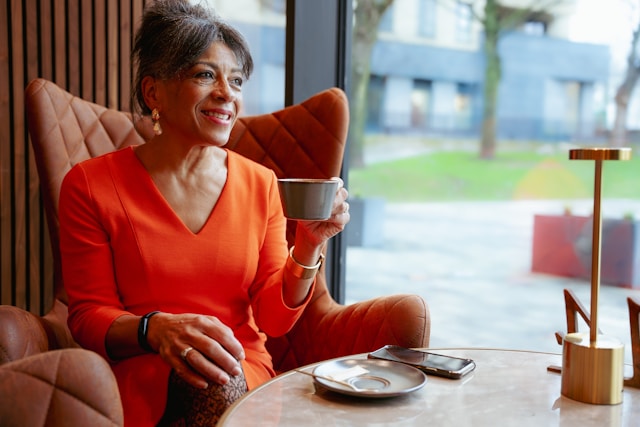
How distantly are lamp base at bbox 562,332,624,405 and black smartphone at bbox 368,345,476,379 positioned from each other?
185 millimetres

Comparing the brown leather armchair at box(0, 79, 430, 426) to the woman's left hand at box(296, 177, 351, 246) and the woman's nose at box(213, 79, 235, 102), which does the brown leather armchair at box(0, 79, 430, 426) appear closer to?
→ the woman's left hand at box(296, 177, 351, 246)

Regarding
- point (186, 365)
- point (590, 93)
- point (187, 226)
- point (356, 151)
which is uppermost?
point (590, 93)

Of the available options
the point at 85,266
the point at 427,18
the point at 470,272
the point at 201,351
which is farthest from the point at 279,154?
the point at 470,272

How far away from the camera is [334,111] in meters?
2.01

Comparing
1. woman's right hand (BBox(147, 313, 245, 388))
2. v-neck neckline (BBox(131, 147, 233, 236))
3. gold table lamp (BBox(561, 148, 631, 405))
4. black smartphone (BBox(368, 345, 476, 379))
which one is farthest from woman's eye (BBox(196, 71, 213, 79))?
gold table lamp (BBox(561, 148, 631, 405))

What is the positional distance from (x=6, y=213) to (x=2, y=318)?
161 centimetres

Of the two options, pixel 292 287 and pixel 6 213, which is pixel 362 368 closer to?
pixel 292 287

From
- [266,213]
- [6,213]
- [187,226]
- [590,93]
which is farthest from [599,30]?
[6,213]

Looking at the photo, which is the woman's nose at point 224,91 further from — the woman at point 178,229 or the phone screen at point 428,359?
the phone screen at point 428,359

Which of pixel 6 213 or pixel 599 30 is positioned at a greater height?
pixel 599 30

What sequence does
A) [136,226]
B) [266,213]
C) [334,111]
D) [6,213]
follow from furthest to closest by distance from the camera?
[6,213] → [334,111] → [266,213] → [136,226]

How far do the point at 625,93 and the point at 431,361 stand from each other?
159 cm

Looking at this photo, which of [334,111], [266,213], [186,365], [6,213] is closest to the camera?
[186,365]

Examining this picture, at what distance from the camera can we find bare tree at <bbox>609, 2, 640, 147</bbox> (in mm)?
2285
